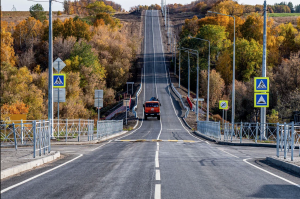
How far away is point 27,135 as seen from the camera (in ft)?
55.3

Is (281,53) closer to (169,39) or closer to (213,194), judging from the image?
(169,39)

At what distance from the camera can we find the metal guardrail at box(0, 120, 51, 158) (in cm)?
1406

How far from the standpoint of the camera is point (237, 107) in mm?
67562

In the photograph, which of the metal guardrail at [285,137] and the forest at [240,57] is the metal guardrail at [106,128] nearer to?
the metal guardrail at [285,137]

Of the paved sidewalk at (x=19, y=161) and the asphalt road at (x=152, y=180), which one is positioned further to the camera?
the paved sidewalk at (x=19, y=161)

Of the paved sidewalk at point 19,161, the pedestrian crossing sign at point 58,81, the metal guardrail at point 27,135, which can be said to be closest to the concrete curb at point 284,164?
the paved sidewalk at point 19,161

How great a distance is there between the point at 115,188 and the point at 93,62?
253 feet

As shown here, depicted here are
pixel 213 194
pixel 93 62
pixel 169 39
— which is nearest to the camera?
pixel 213 194

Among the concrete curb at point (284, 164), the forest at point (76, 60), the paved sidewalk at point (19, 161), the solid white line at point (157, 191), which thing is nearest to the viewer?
the solid white line at point (157, 191)

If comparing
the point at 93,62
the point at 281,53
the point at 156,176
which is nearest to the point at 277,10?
the point at 281,53

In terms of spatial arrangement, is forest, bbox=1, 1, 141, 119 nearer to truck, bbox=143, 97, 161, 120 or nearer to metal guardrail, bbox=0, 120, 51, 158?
truck, bbox=143, 97, 161, 120

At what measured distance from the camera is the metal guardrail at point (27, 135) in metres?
14.1

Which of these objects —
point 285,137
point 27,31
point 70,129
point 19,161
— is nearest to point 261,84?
point 285,137

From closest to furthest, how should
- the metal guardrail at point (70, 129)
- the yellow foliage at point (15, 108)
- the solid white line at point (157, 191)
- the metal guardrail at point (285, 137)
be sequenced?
1. the solid white line at point (157, 191)
2. the metal guardrail at point (285, 137)
3. the metal guardrail at point (70, 129)
4. the yellow foliage at point (15, 108)
